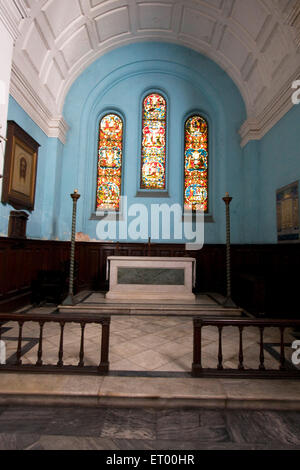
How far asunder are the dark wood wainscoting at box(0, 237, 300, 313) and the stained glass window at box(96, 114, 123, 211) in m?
1.66

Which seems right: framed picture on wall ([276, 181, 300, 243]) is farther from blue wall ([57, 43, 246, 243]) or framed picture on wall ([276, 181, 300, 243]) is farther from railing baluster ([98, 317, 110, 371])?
railing baluster ([98, 317, 110, 371])

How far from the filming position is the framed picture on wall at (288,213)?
5.68m

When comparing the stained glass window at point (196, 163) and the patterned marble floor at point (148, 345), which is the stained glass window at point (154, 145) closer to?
the stained glass window at point (196, 163)

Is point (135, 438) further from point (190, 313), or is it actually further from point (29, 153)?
point (29, 153)

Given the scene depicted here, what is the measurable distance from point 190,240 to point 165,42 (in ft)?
22.5

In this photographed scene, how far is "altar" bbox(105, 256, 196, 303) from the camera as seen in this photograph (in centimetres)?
594

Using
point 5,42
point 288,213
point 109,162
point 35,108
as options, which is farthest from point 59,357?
point 109,162

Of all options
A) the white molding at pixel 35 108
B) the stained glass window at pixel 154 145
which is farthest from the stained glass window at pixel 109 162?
the white molding at pixel 35 108

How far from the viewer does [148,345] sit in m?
3.51

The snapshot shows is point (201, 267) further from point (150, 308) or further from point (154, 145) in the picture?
point (154, 145)

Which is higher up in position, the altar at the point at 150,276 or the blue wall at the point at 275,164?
the blue wall at the point at 275,164

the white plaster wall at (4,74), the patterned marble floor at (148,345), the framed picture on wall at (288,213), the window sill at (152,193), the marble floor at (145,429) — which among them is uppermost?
the white plaster wall at (4,74)

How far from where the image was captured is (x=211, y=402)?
2.25m

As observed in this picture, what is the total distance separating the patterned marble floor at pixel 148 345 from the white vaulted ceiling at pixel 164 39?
5.24 meters
